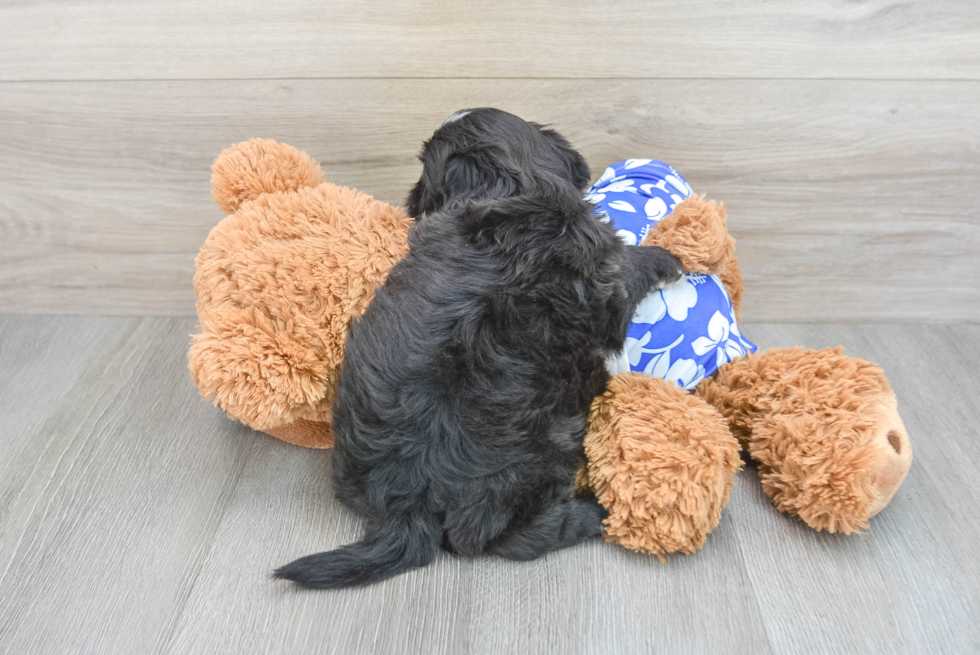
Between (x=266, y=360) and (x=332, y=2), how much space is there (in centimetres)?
65

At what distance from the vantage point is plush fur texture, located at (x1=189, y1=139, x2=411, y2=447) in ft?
2.69

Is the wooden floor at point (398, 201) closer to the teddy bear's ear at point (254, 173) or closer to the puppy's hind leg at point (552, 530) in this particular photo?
the puppy's hind leg at point (552, 530)

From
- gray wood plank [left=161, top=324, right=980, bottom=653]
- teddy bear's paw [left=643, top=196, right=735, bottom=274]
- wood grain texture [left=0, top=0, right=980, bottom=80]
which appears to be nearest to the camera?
gray wood plank [left=161, top=324, right=980, bottom=653]

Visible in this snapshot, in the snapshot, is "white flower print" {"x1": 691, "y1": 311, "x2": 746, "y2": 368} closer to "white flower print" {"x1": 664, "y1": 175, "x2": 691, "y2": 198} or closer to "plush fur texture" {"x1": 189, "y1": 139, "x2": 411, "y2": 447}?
"white flower print" {"x1": 664, "y1": 175, "x2": 691, "y2": 198}

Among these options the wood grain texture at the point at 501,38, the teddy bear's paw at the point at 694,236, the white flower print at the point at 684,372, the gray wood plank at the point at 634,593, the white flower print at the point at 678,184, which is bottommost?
the gray wood plank at the point at 634,593

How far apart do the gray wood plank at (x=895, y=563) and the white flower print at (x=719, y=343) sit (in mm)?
181

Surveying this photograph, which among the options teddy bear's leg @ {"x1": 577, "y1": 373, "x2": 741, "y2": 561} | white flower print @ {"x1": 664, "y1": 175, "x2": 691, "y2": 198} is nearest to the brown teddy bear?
teddy bear's leg @ {"x1": 577, "y1": 373, "x2": 741, "y2": 561}

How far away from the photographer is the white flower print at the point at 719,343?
0.97m

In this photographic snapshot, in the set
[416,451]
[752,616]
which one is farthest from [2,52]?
[752,616]

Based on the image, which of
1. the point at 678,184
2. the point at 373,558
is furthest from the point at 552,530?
the point at 678,184

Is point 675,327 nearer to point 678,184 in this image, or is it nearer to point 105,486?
point 678,184

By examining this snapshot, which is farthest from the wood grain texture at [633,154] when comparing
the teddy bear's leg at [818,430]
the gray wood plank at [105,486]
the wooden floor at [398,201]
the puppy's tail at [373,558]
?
the puppy's tail at [373,558]

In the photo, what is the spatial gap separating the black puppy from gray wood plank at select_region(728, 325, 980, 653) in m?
0.24

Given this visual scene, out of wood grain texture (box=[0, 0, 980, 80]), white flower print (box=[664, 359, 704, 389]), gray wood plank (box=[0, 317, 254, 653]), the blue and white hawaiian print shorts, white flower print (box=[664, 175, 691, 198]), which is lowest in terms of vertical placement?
gray wood plank (box=[0, 317, 254, 653])
